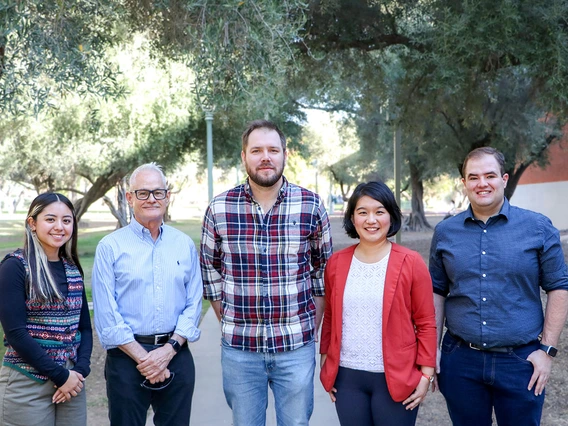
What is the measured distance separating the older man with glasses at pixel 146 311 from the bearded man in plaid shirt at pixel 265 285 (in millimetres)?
222

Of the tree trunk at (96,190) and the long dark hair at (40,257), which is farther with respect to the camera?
the tree trunk at (96,190)

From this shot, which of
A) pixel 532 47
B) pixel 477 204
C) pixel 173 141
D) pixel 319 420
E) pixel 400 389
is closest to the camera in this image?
pixel 400 389

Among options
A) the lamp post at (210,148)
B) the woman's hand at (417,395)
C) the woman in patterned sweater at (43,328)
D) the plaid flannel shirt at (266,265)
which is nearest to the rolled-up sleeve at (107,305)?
the woman in patterned sweater at (43,328)

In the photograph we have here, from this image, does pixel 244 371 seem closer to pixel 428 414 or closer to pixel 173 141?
pixel 428 414

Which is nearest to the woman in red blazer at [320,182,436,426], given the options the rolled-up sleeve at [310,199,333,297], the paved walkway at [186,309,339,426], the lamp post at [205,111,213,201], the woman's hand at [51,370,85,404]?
the rolled-up sleeve at [310,199,333,297]

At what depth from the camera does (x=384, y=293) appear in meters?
3.16

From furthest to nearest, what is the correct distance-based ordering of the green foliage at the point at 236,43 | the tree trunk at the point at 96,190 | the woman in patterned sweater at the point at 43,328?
the tree trunk at the point at 96,190
the green foliage at the point at 236,43
the woman in patterned sweater at the point at 43,328

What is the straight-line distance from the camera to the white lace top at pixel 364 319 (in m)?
3.17

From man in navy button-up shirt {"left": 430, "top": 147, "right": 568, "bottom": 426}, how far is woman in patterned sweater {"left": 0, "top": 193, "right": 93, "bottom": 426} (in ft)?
6.41

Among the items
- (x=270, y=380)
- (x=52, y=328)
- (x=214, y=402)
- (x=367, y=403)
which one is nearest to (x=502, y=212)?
(x=367, y=403)

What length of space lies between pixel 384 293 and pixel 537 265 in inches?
32.5

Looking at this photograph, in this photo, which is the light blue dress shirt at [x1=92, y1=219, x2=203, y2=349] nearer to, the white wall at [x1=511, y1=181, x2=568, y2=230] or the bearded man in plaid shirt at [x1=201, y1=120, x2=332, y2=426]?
the bearded man in plaid shirt at [x1=201, y1=120, x2=332, y2=426]

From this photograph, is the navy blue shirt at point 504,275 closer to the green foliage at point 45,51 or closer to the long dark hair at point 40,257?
the long dark hair at point 40,257

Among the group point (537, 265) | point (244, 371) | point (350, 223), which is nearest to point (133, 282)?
point (244, 371)
